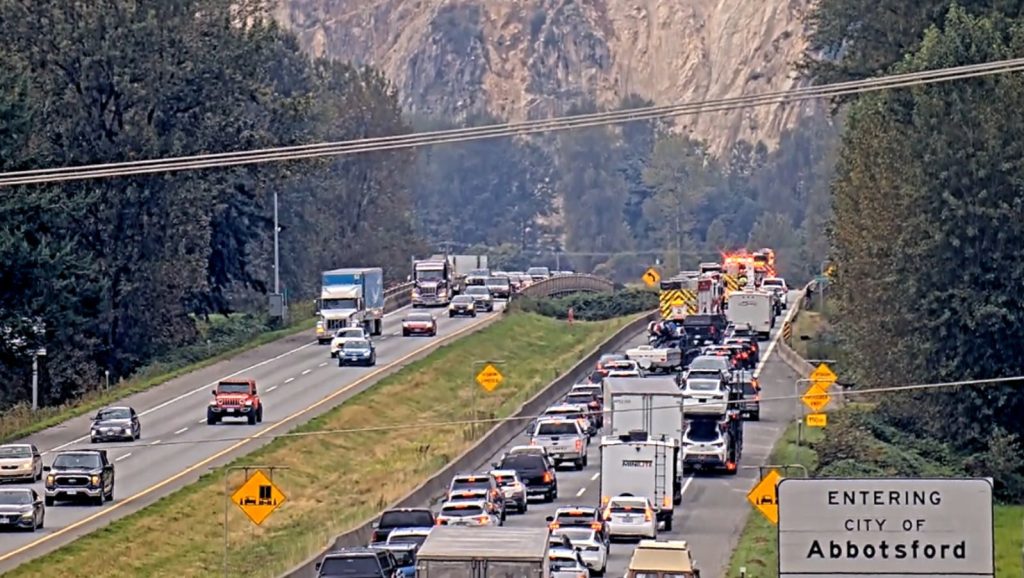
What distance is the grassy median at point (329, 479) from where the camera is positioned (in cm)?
5100

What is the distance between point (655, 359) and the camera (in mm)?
90188

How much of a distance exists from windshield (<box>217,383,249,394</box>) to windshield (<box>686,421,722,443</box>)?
51.7 ft

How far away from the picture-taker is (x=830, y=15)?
325 ft

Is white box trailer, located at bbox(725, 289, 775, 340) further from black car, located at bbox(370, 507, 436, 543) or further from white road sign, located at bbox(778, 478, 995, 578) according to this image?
white road sign, located at bbox(778, 478, 995, 578)

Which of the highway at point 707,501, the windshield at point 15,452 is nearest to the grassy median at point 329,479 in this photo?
the highway at point 707,501

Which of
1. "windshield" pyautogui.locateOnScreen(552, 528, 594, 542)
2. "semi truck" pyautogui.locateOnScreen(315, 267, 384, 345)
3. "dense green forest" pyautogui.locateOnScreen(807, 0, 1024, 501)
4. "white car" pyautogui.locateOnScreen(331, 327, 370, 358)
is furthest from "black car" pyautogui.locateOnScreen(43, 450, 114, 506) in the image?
"semi truck" pyautogui.locateOnScreen(315, 267, 384, 345)

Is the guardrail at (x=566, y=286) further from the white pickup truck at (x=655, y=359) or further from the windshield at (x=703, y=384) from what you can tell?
the windshield at (x=703, y=384)

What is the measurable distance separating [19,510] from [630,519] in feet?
49.8

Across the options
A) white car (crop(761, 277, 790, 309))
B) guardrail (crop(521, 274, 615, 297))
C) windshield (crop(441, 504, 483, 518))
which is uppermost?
windshield (crop(441, 504, 483, 518))

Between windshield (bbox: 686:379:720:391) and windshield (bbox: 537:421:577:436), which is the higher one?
windshield (bbox: 686:379:720:391)

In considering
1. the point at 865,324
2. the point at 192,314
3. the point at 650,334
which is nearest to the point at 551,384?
the point at 865,324

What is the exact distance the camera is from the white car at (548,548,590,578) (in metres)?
42.6

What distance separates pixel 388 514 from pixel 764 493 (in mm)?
9031

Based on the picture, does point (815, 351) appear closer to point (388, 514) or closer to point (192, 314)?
point (192, 314)
